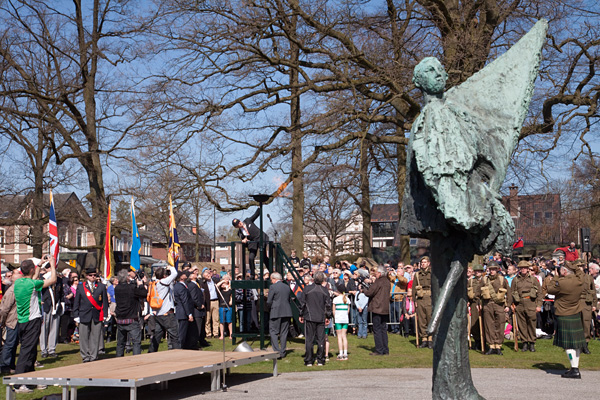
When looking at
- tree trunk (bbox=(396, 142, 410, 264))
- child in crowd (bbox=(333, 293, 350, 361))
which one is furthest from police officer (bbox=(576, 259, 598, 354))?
tree trunk (bbox=(396, 142, 410, 264))

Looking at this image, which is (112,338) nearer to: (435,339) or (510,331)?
(510,331)

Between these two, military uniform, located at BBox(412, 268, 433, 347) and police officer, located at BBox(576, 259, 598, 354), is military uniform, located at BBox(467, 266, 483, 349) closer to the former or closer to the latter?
military uniform, located at BBox(412, 268, 433, 347)

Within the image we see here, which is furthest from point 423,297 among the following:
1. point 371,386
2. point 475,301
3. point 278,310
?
point 371,386

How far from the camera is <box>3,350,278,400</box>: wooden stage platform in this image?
8.91m

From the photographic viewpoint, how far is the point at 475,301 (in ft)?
50.5

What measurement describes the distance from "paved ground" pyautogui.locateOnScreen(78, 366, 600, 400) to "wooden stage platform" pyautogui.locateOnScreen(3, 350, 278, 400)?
445 millimetres

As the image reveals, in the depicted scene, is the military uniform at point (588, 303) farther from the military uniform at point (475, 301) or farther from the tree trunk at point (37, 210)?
the tree trunk at point (37, 210)

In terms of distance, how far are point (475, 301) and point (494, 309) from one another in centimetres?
61

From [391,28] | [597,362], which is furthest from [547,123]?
[597,362]

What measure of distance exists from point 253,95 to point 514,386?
1284 cm

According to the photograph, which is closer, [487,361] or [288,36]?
[487,361]

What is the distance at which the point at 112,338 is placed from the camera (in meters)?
19.5

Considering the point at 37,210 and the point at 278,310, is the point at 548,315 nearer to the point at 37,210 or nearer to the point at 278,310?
the point at 278,310

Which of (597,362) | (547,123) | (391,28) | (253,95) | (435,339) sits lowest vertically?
(597,362)
